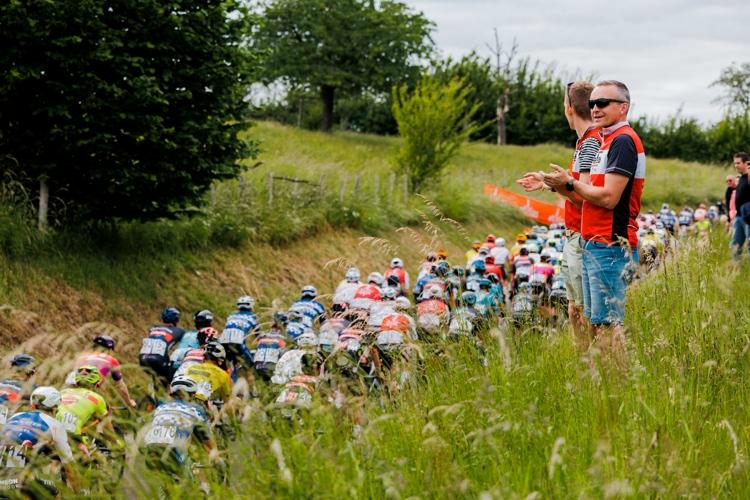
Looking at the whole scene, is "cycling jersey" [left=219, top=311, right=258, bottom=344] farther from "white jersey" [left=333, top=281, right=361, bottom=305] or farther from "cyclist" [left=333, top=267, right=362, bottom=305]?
"white jersey" [left=333, top=281, right=361, bottom=305]

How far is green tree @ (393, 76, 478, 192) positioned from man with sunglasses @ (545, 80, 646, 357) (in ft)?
80.9

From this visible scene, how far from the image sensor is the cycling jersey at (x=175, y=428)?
3.55 meters

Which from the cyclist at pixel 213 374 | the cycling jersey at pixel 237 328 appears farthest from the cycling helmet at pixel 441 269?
the cycling jersey at pixel 237 328

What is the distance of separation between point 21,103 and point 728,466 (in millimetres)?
12887

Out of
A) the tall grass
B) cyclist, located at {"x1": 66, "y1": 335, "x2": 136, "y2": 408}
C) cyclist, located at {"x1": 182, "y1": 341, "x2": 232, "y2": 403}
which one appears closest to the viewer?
the tall grass

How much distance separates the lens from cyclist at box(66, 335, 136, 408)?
462 cm

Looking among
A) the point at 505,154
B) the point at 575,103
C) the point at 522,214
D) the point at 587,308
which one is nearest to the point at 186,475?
the point at 587,308

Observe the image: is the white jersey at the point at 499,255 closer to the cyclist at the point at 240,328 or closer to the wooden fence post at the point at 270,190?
the wooden fence post at the point at 270,190

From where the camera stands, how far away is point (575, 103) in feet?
19.3

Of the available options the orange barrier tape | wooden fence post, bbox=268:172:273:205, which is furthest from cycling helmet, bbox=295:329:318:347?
the orange barrier tape

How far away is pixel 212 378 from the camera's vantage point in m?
8.30

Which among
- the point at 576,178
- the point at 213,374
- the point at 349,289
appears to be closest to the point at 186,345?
the point at 213,374

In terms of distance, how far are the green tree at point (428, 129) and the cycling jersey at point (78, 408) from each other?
911 inches

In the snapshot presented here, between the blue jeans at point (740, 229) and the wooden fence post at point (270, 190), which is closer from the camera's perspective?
the blue jeans at point (740, 229)
